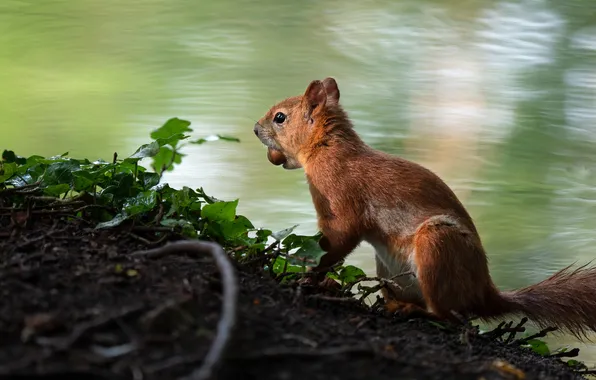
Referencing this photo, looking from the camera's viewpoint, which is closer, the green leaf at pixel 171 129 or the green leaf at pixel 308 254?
the green leaf at pixel 308 254

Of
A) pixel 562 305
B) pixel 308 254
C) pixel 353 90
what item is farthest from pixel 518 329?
pixel 353 90

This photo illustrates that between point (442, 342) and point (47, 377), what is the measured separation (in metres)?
0.86

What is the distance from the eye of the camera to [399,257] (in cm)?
204

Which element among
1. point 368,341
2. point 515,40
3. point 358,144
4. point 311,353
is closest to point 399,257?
point 358,144

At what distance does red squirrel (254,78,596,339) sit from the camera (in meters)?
1.91

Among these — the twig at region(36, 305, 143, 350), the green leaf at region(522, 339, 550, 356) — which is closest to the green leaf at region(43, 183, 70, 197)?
the twig at region(36, 305, 143, 350)

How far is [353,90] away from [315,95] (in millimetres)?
1973

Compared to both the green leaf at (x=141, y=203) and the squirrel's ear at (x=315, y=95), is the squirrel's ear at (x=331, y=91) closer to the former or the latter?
the squirrel's ear at (x=315, y=95)

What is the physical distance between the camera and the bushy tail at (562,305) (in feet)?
6.77

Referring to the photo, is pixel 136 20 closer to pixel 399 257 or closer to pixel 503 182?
pixel 503 182

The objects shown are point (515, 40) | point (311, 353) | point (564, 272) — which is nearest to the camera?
point (311, 353)

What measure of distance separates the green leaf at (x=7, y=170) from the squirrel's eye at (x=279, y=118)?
884 mm

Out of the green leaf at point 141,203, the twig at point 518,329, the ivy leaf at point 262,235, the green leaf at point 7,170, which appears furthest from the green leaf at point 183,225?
the twig at point 518,329

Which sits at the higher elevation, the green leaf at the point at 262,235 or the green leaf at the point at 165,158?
the green leaf at the point at 165,158
